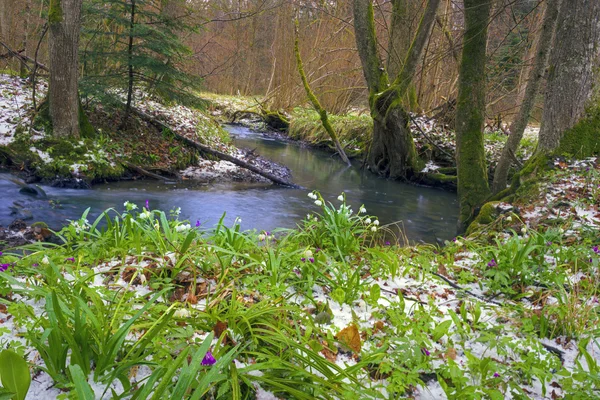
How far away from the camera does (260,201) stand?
27.6 ft

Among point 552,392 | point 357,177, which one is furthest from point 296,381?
point 357,177

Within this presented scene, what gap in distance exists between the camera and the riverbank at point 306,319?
65.5 inches

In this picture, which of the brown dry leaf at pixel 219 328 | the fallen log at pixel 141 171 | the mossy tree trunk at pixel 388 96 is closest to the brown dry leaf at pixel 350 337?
the brown dry leaf at pixel 219 328

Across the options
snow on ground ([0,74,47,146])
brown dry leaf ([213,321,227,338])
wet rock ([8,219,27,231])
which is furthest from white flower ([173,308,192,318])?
snow on ground ([0,74,47,146])

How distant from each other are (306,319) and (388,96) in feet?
28.8

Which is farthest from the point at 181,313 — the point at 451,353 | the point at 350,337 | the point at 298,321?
the point at 451,353

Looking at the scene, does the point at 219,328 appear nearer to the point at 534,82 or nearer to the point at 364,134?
the point at 534,82

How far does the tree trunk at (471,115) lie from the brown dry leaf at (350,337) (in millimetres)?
4764

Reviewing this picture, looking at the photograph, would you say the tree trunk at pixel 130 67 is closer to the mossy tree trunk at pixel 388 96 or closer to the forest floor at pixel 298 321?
the mossy tree trunk at pixel 388 96

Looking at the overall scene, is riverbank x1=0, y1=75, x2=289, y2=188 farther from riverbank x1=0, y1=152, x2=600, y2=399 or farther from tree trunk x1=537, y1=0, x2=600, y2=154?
tree trunk x1=537, y1=0, x2=600, y2=154

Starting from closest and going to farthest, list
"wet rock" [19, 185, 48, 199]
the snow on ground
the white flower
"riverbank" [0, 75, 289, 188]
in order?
1. the white flower
2. "wet rock" [19, 185, 48, 199]
3. "riverbank" [0, 75, 289, 188]
4. the snow on ground

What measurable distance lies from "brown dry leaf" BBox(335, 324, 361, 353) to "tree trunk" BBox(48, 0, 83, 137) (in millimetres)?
8334

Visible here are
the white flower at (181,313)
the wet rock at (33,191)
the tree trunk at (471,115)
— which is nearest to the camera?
the white flower at (181,313)

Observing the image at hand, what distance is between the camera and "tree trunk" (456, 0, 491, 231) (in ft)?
20.0
